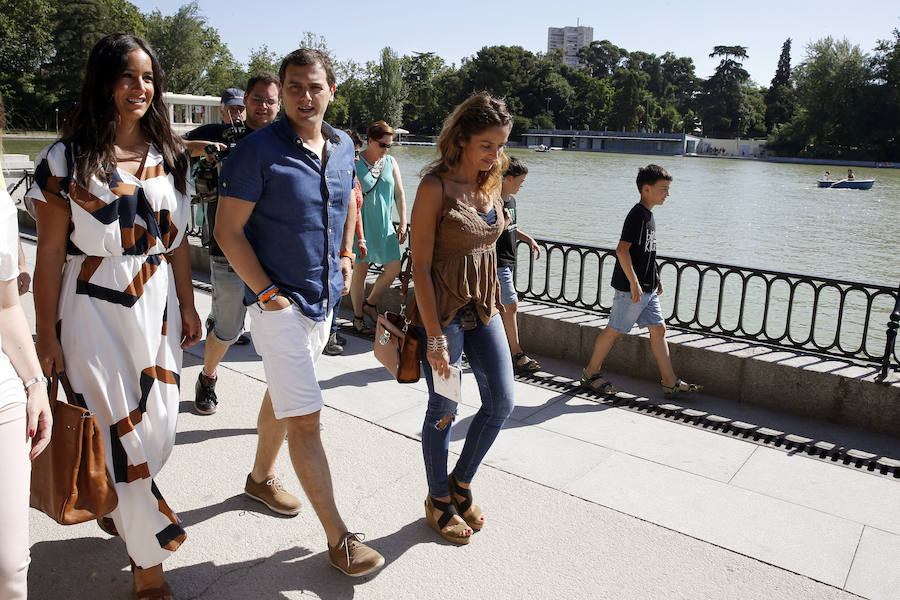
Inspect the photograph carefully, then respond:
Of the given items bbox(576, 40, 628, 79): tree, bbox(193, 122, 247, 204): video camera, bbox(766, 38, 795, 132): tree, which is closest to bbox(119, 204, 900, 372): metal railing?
bbox(193, 122, 247, 204): video camera

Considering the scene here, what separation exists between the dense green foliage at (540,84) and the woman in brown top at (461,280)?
5108cm

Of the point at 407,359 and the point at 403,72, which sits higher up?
the point at 403,72

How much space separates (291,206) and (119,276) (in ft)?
2.06

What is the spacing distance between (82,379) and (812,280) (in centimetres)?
476

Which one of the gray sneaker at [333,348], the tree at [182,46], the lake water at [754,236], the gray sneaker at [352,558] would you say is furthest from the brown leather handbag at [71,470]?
the tree at [182,46]

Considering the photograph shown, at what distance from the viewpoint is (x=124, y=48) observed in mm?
2600

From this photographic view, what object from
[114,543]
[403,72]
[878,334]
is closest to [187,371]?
[114,543]

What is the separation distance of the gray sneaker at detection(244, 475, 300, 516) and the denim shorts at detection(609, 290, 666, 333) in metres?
2.79

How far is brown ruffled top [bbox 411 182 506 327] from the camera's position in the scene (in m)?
2.98

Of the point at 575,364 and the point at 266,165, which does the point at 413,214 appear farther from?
the point at 575,364

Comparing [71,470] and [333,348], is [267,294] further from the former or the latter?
[333,348]

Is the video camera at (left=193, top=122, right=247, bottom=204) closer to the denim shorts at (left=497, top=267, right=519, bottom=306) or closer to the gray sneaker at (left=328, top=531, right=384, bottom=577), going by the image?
the gray sneaker at (left=328, top=531, right=384, bottom=577)

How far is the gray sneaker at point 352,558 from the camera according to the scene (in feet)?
9.37

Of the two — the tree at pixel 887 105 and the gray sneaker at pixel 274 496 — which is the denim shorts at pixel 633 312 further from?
the tree at pixel 887 105
